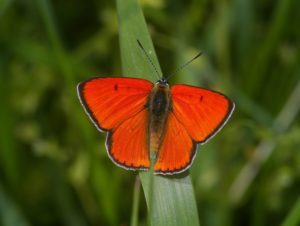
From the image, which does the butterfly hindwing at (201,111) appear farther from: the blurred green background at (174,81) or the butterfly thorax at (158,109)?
the blurred green background at (174,81)

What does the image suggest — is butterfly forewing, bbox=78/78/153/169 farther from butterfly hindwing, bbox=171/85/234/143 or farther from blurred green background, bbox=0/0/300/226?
blurred green background, bbox=0/0/300/226

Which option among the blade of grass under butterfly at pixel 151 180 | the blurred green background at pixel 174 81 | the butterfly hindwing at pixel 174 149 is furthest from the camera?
the blurred green background at pixel 174 81

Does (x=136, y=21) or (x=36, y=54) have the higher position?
(x=136, y=21)

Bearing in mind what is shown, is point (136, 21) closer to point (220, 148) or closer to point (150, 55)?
point (150, 55)

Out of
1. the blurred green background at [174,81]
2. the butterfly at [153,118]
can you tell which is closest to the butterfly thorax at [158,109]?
the butterfly at [153,118]

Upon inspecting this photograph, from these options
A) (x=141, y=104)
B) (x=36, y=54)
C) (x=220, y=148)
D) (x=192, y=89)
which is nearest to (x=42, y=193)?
(x=36, y=54)

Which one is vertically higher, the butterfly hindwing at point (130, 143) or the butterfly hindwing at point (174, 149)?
the butterfly hindwing at point (130, 143)

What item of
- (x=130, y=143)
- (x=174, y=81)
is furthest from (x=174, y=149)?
(x=174, y=81)
